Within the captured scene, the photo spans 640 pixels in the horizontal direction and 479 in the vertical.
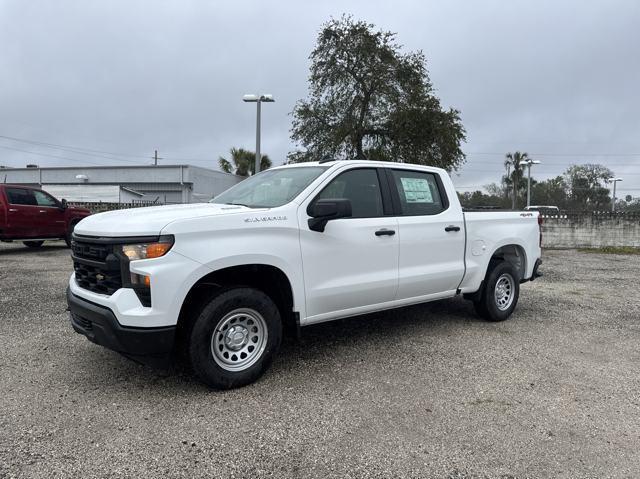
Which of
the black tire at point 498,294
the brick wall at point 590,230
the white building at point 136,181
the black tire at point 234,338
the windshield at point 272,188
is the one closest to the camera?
the black tire at point 234,338

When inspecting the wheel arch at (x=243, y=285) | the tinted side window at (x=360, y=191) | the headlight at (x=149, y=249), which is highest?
the tinted side window at (x=360, y=191)

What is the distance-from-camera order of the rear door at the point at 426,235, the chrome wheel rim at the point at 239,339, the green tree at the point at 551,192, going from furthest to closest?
the green tree at the point at 551,192, the rear door at the point at 426,235, the chrome wheel rim at the point at 239,339

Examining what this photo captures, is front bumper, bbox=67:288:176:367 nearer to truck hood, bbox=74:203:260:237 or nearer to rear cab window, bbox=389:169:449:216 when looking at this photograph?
truck hood, bbox=74:203:260:237

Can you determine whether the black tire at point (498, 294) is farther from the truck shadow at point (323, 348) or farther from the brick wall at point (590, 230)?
the brick wall at point (590, 230)

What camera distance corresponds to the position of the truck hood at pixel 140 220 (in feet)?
11.1

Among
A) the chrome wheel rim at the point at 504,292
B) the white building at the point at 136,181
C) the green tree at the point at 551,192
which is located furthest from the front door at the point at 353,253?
the green tree at the point at 551,192

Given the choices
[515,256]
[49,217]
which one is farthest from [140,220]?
[49,217]

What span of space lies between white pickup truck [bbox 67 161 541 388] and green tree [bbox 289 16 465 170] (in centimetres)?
1400

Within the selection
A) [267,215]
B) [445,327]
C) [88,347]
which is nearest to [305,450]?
[267,215]

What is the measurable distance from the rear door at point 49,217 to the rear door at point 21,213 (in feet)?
0.35

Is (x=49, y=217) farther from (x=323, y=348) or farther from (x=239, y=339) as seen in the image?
(x=239, y=339)

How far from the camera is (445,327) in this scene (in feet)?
18.8

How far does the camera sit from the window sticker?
500 centimetres

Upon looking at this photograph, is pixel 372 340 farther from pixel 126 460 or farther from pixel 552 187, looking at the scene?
pixel 552 187
